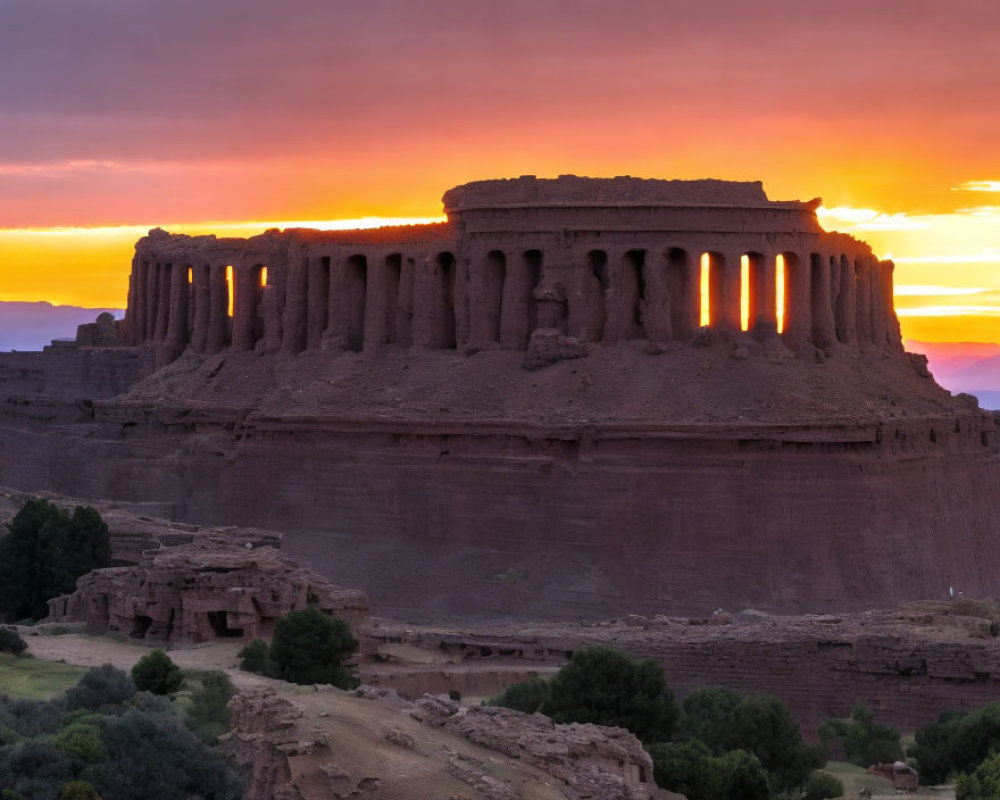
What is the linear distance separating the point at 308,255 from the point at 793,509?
22267mm

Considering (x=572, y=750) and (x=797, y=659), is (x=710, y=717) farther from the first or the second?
(x=572, y=750)

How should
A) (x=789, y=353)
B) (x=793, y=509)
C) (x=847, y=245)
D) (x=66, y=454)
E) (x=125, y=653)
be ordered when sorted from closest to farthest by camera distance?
(x=125, y=653)
(x=793, y=509)
(x=789, y=353)
(x=847, y=245)
(x=66, y=454)

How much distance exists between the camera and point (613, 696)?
114 feet

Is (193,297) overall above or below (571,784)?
above

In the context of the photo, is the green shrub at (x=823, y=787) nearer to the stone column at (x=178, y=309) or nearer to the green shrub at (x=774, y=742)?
the green shrub at (x=774, y=742)

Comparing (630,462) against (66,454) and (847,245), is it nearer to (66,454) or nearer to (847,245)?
(847,245)

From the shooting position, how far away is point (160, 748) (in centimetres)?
2483

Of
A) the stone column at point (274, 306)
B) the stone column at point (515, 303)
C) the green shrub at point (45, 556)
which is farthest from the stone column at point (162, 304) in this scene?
the green shrub at point (45, 556)

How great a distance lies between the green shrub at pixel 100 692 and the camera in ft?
91.6

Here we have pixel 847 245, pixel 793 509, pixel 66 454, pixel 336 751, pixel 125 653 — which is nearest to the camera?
pixel 336 751

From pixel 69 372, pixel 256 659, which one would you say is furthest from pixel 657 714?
pixel 69 372

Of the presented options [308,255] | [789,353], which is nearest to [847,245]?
[789,353]

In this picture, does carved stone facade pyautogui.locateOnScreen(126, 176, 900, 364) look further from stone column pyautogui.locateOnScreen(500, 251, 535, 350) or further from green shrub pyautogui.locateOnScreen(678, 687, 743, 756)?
green shrub pyautogui.locateOnScreen(678, 687, 743, 756)

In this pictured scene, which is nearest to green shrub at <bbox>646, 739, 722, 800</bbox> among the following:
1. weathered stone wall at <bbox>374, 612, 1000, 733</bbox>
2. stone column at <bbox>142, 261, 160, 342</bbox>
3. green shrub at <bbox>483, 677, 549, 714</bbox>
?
green shrub at <bbox>483, 677, 549, 714</bbox>
